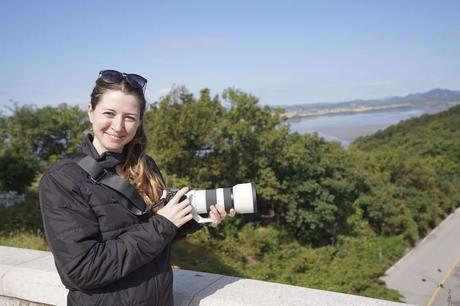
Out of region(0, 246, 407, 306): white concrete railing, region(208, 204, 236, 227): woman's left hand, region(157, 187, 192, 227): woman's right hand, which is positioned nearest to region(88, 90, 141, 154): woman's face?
region(157, 187, 192, 227): woman's right hand

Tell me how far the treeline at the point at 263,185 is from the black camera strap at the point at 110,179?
29.1 feet

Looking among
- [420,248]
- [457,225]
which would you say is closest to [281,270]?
[420,248]

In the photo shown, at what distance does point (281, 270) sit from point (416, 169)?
75.3ft

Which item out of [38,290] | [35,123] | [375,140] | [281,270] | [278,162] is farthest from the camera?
[375,140]

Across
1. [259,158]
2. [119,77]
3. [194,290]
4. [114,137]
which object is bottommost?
[259,158]

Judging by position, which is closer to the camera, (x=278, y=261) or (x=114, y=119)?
(x=114, y=119)

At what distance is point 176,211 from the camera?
1590 millimetres

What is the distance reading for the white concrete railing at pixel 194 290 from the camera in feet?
6.68

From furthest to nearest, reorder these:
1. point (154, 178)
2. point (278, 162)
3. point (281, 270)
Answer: point (278, 162) < point (281, 270) < point (154, 178)

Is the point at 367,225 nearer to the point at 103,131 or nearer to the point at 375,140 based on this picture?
the point at 103,131

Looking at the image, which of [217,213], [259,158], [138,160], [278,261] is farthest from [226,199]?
[259,158]

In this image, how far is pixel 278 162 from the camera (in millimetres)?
22656

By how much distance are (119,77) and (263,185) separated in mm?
20064

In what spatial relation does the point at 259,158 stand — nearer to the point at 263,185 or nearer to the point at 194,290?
the point at 263,185
